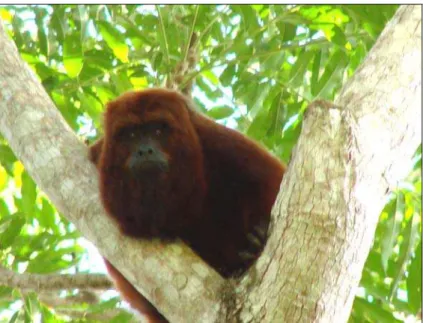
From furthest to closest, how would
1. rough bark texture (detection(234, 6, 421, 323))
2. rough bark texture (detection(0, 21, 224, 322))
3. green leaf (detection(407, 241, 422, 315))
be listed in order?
green leaf (detection(407, 241, 422, 315)) < rough bark texture (detection(0, 21, 224, 322)) < rough bark texture (detection(234, 6, 421, 323))

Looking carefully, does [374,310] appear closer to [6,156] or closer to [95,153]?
[95,153]

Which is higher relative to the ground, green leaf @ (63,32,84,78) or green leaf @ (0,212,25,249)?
green leaf @ (63,32,84,78)

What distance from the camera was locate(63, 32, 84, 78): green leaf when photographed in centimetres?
361

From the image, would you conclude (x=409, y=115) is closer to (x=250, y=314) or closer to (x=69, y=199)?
(x=250, y=314)

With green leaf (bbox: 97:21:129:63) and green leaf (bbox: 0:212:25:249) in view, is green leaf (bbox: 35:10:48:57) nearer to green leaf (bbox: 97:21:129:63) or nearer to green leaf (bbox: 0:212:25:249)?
green leaf (bbox: 97:21:129:63)

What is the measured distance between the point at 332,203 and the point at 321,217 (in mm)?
50

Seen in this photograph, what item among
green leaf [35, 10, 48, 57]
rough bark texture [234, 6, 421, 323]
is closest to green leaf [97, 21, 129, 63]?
green leaf [35, 10, 48, 57]

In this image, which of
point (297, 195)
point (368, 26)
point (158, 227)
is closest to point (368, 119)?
point (297, 195)

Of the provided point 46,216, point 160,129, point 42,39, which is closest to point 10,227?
point 46,216

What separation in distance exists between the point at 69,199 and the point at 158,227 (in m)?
0.33

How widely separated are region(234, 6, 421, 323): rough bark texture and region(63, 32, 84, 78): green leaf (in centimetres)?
171

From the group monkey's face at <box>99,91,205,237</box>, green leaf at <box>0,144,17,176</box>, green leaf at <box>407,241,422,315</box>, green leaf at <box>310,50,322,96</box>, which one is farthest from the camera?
green leaf at <box>0,144,17,176</box>

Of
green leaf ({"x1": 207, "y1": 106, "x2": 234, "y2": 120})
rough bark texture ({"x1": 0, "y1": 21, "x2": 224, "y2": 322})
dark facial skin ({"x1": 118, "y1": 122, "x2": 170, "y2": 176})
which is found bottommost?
rough bark texture ({"x1": 0, "y1": 21, "x2": 224, "y2": 322})

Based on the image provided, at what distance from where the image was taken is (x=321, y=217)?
6.75 feet
